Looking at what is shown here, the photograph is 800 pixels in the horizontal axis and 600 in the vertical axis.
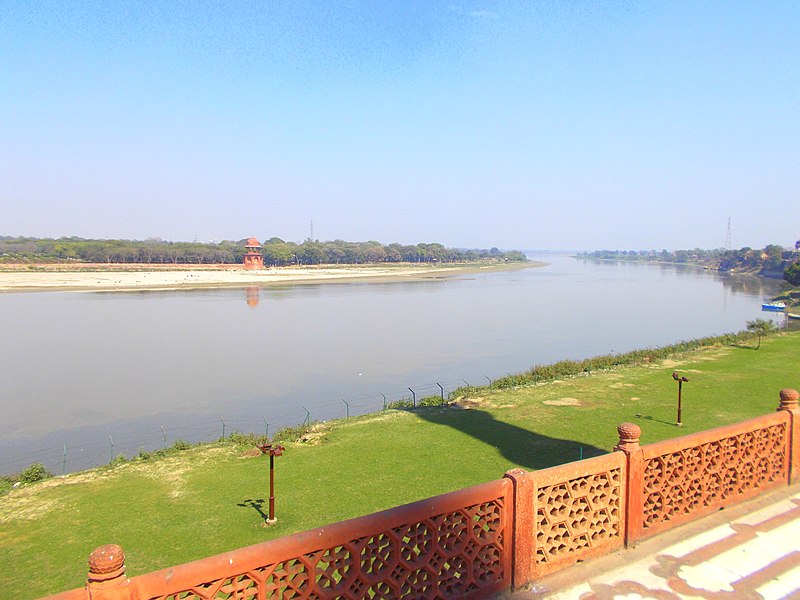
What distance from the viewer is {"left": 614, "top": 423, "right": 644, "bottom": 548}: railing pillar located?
5.52 metres

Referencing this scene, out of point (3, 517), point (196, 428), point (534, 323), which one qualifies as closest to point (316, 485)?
point (3, 517)

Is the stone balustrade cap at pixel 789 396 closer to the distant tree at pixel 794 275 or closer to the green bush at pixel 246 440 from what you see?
the green bush at pixel 246 440

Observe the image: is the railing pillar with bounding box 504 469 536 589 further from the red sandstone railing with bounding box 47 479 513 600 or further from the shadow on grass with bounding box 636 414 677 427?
the shadow on grass with bounding box 636 414 677 427

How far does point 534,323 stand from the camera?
40.3 meters

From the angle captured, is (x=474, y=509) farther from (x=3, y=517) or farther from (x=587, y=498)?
(x=3, y=517)

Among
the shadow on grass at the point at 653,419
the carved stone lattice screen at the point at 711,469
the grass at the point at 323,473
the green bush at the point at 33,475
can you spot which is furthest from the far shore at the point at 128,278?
the carved stone lattice screen at the point at 711,469

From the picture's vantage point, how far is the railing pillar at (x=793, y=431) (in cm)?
700

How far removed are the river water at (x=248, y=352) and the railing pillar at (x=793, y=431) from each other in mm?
12492

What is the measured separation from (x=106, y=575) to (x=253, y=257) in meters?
106

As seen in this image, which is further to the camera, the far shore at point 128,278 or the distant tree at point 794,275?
the far shore at point 128,278

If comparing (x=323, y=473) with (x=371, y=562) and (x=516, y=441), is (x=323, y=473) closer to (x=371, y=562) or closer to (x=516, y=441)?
(x=516, y=441)

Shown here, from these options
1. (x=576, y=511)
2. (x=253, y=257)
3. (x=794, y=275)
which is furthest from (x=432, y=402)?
(x=253, y=257)

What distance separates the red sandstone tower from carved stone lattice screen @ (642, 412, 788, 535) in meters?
102

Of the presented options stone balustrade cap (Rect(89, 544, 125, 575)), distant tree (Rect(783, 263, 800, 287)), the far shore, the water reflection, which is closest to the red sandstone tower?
the far shore
